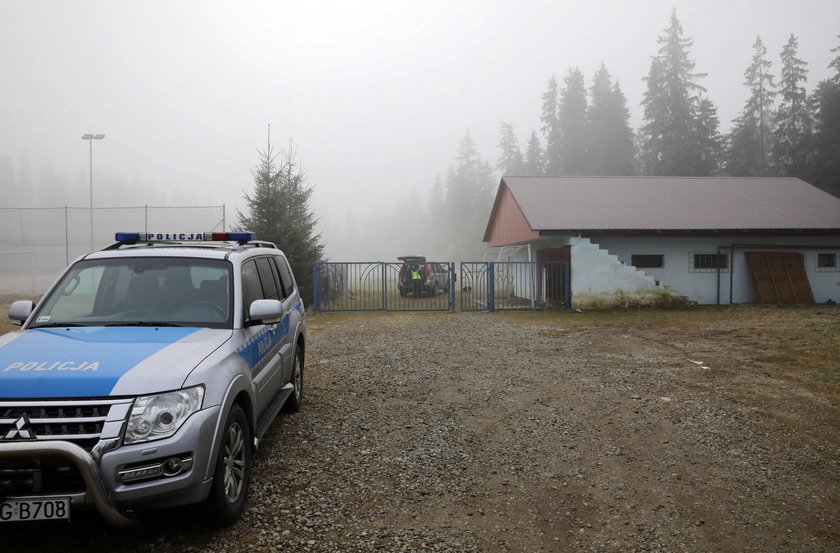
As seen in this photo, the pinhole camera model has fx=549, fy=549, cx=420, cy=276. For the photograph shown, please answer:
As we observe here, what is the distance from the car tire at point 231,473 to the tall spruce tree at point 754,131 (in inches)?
1978

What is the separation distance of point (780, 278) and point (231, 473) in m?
23.3

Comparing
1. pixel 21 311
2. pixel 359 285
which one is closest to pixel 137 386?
pixel 21 311

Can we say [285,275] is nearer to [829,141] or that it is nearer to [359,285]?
[359,285]

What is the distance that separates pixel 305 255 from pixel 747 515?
55.4 feet

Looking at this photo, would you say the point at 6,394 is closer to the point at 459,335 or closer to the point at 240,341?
the point at 240,341

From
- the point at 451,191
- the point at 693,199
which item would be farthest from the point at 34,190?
the point at 693,199

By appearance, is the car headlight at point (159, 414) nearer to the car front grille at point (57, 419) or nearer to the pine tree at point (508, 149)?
the car front grille at point (57, 419)

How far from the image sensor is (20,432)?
312 centimetres

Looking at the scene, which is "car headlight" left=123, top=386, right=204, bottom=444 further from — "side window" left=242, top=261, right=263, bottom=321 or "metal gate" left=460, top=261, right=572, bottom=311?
"metal gate" left=460, top=261, right=572, bottom=311

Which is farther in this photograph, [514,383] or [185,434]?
[514,383]

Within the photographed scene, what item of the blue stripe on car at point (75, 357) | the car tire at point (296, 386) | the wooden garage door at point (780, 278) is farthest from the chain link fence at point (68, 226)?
the wooden garage door at point (780, 278)

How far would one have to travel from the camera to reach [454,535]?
154 inches

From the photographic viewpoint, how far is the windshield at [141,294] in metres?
4.52

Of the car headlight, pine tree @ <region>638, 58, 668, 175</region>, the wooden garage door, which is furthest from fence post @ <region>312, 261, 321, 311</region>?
pine tree @ <region>638, 58, 668, 175</region>
